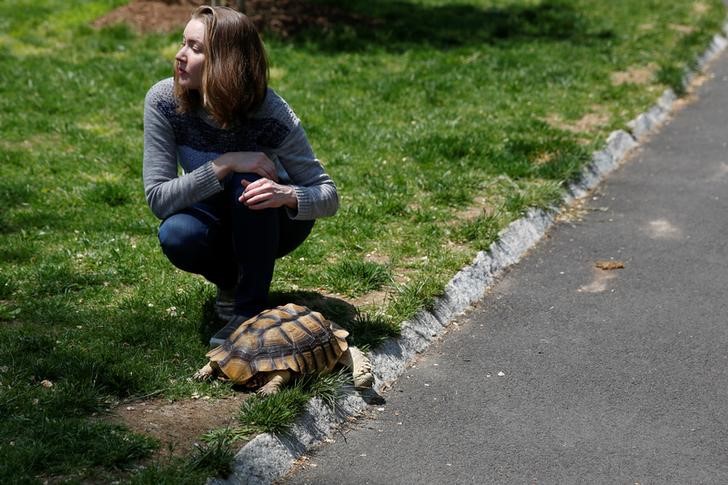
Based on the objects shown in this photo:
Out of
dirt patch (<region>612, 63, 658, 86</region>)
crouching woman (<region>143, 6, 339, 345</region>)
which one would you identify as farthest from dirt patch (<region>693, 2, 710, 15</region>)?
crouching woman (<region>143, 6, 339, 345</region>)

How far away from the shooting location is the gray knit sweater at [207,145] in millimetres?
5480

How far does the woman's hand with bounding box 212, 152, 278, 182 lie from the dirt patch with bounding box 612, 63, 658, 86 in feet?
23.2

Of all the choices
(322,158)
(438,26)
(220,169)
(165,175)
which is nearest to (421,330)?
(220,169)

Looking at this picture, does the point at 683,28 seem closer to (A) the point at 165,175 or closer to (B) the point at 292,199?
(B) the point at 292,199

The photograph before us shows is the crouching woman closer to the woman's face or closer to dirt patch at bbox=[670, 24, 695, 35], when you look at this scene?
the woman's face

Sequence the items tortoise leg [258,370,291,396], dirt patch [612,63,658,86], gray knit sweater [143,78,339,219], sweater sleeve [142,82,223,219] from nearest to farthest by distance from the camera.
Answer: tortoise leg [258,370,291,396] < sweater sleeve [142,82,223,219] < gray knit sweater [143,78,339,219] < dirt patch [612,63,658,86]

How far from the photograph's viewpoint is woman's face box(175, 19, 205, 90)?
5.31m

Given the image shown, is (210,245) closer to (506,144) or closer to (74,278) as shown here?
(74,278)

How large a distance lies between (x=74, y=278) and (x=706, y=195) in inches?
198

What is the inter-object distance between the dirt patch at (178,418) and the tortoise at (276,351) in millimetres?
141

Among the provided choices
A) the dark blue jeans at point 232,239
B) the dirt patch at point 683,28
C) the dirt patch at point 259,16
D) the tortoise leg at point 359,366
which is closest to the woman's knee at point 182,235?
the dark blue jeans at point 232,239

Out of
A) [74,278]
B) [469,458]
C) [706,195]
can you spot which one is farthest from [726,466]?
[706,195]

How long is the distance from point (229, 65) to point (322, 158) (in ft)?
12.3

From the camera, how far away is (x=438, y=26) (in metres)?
14.3
